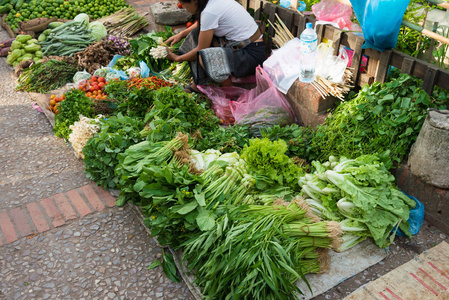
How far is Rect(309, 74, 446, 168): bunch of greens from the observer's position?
339 cm

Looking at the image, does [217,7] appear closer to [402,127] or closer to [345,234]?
[402,127]

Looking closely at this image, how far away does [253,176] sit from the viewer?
10.8 ft

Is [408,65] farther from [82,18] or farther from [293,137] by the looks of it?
[82,18]

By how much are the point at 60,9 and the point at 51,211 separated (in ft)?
18.7

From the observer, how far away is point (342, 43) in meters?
4.19

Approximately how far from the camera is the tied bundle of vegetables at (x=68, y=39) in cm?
689

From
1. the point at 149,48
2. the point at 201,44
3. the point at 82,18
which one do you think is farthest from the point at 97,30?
the point at 201,44

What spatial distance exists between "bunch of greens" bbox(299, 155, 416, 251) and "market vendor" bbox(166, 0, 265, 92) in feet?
7.27

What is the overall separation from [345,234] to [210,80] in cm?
292

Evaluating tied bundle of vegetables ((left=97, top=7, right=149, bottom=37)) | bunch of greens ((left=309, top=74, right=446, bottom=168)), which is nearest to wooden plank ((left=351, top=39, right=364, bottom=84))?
bunch of greens ((left=309, top=74, right=446, bottom=168))

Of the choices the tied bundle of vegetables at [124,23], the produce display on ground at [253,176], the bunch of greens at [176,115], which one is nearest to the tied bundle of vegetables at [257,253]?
the produce display on ground at [253,176]

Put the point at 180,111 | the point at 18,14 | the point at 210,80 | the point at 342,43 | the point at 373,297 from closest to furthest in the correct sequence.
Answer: the point at 373,297 < the point at 180,111 < the point at 342,43 < the point at 210,80 < the point at 18,14

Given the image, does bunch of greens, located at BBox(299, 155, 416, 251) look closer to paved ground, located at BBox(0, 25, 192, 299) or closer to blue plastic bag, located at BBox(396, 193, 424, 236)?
blue plastic bag, located at BBox(396, 193, 424, 236)

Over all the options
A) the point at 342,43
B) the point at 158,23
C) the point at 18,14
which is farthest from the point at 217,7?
the point at 18,14
